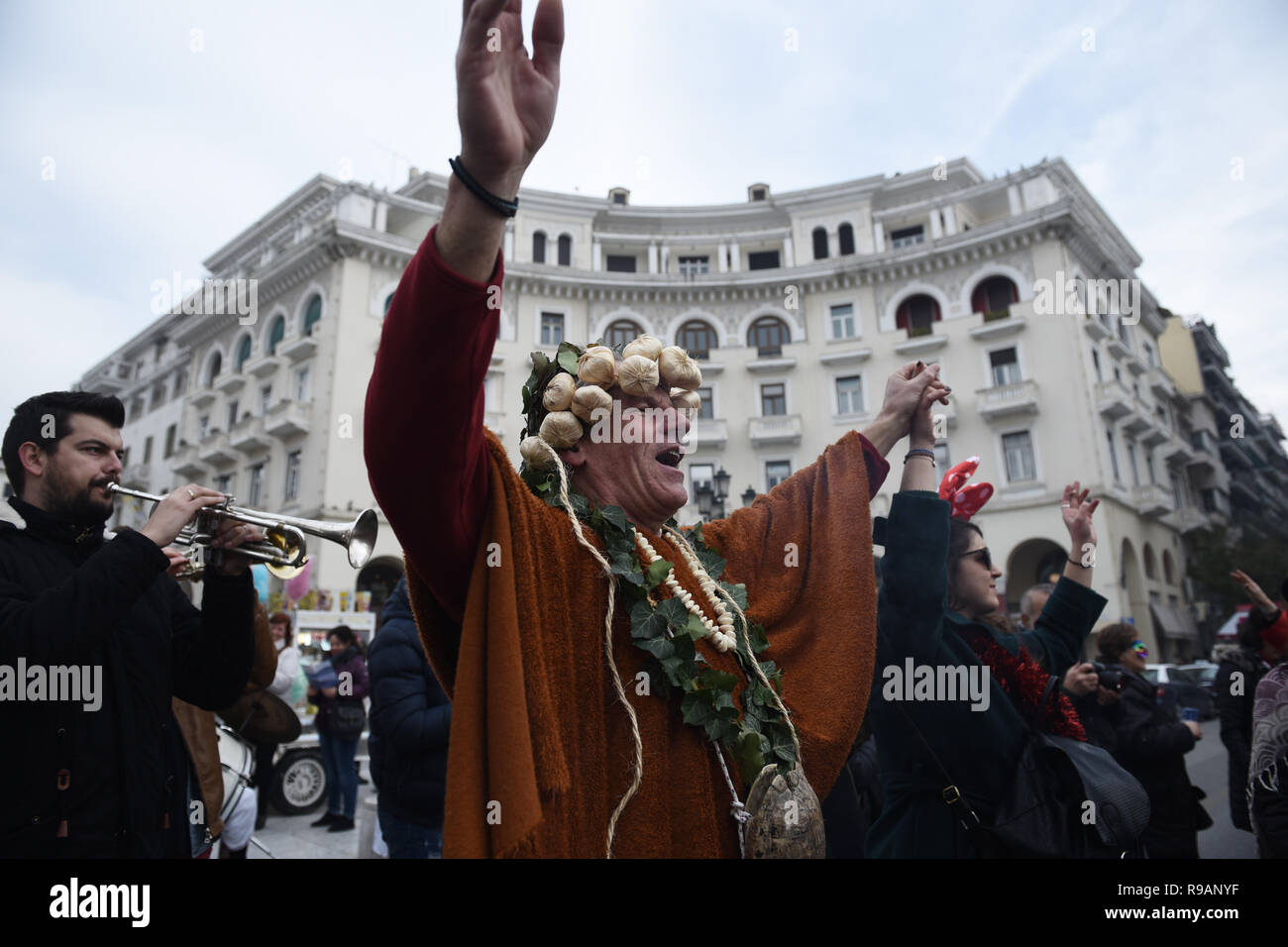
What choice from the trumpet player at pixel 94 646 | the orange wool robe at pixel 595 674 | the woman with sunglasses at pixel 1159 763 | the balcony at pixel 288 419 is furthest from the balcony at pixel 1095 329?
the trumpet player at pixel 94 646

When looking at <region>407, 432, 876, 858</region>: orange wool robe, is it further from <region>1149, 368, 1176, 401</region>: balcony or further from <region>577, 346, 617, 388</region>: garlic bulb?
<region>1149, 368, 1176, 401</region>: balcony

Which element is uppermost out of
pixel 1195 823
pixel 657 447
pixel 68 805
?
pixel 657 447

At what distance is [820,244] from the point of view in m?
28.8

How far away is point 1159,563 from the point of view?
26.3 m

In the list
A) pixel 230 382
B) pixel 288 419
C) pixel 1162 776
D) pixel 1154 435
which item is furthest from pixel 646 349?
pixel 230 382

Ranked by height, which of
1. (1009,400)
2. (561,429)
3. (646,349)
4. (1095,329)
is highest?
(1095,329)

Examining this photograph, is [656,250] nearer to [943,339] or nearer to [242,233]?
[943,339]

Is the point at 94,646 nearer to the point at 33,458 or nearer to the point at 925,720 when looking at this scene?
the point at 33,458

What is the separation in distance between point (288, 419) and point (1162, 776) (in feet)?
80.9

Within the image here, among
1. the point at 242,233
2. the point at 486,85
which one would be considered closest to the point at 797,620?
the point at 486,85

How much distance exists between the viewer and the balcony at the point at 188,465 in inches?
1151

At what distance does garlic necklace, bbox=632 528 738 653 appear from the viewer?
1904mm

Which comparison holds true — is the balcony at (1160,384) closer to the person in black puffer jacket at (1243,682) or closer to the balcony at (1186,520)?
the balcony at (1186,520)
